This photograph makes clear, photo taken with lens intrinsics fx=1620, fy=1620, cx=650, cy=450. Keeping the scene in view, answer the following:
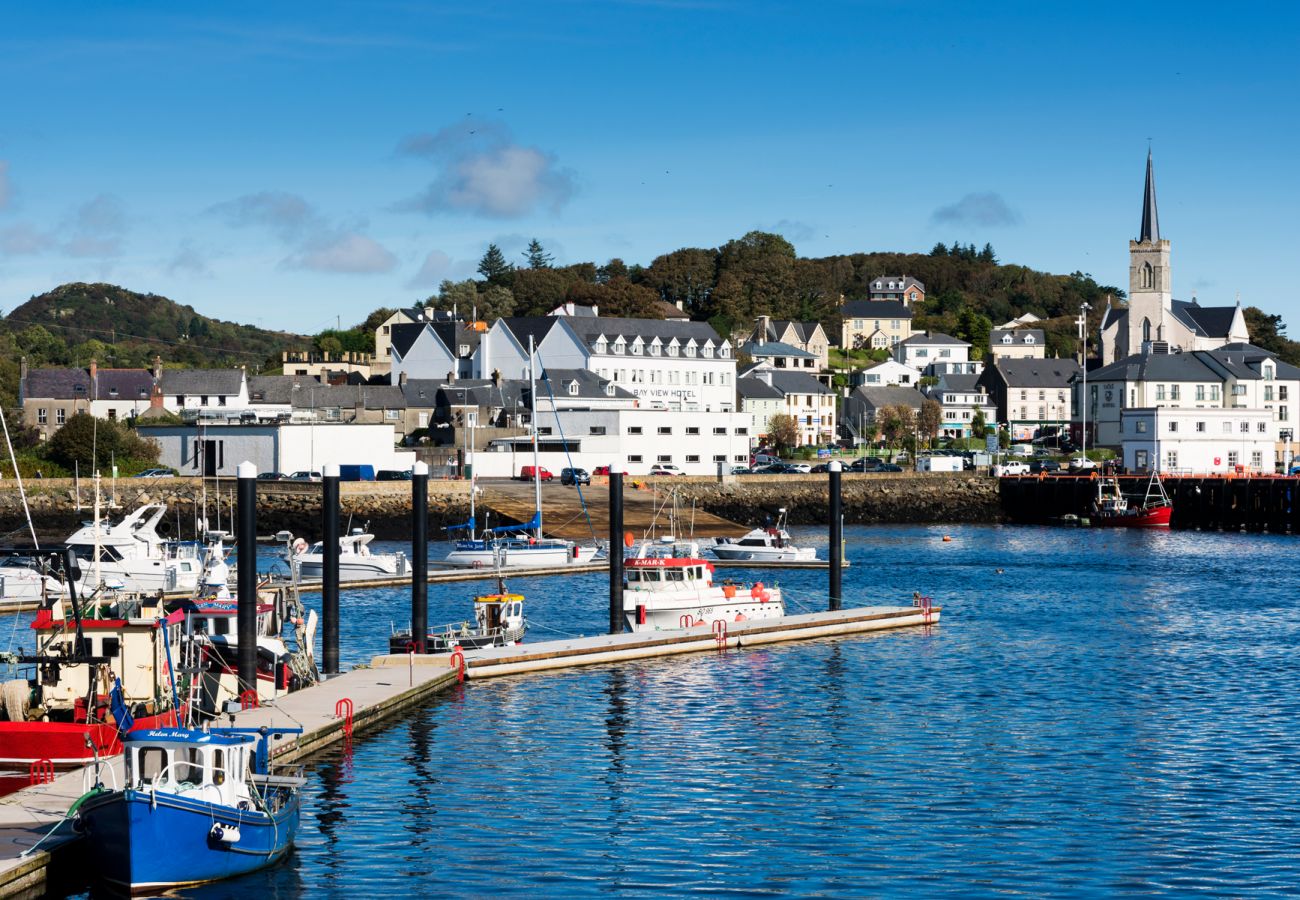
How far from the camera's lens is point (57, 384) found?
392 feet

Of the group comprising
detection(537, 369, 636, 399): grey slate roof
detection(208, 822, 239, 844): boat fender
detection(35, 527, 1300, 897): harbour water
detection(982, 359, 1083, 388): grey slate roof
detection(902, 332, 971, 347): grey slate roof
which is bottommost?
detection(35, 527, 1300, 897): harbour water

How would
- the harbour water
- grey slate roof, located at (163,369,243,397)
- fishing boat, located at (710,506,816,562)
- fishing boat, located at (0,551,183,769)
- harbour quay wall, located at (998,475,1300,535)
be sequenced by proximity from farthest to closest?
1. grey slate roof, located at (163,369,243,397)
2. harbour quay wall, located at (998,475,1300,535)
3. fishing boat, located at (710,506,816,562)
4. fishing boat, located at (0,551,183,769)
5. the harbour water

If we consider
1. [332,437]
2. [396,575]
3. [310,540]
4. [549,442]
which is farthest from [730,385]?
[396,575]

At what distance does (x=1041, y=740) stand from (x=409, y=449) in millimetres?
82856

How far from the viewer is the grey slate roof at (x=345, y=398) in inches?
4916

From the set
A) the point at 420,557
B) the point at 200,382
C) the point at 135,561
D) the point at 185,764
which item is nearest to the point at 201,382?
the point at 200,382

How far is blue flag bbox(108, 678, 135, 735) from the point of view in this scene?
28.3m

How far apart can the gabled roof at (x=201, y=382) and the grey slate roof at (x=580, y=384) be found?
2336 centimetres

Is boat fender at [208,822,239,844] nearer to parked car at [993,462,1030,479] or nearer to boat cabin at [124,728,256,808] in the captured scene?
boat cabin at [124,728,256,808]

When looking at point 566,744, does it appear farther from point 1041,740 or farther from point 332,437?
point 332,437

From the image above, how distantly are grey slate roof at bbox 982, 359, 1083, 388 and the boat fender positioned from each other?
159 m

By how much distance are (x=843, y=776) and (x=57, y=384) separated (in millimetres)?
100060

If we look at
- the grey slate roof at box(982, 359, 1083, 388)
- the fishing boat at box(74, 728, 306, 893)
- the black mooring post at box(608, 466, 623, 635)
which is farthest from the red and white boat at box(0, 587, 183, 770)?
the grey slate roof at box(982, 359, 1083, 388)

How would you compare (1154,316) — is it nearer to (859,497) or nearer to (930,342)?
(930,342)
